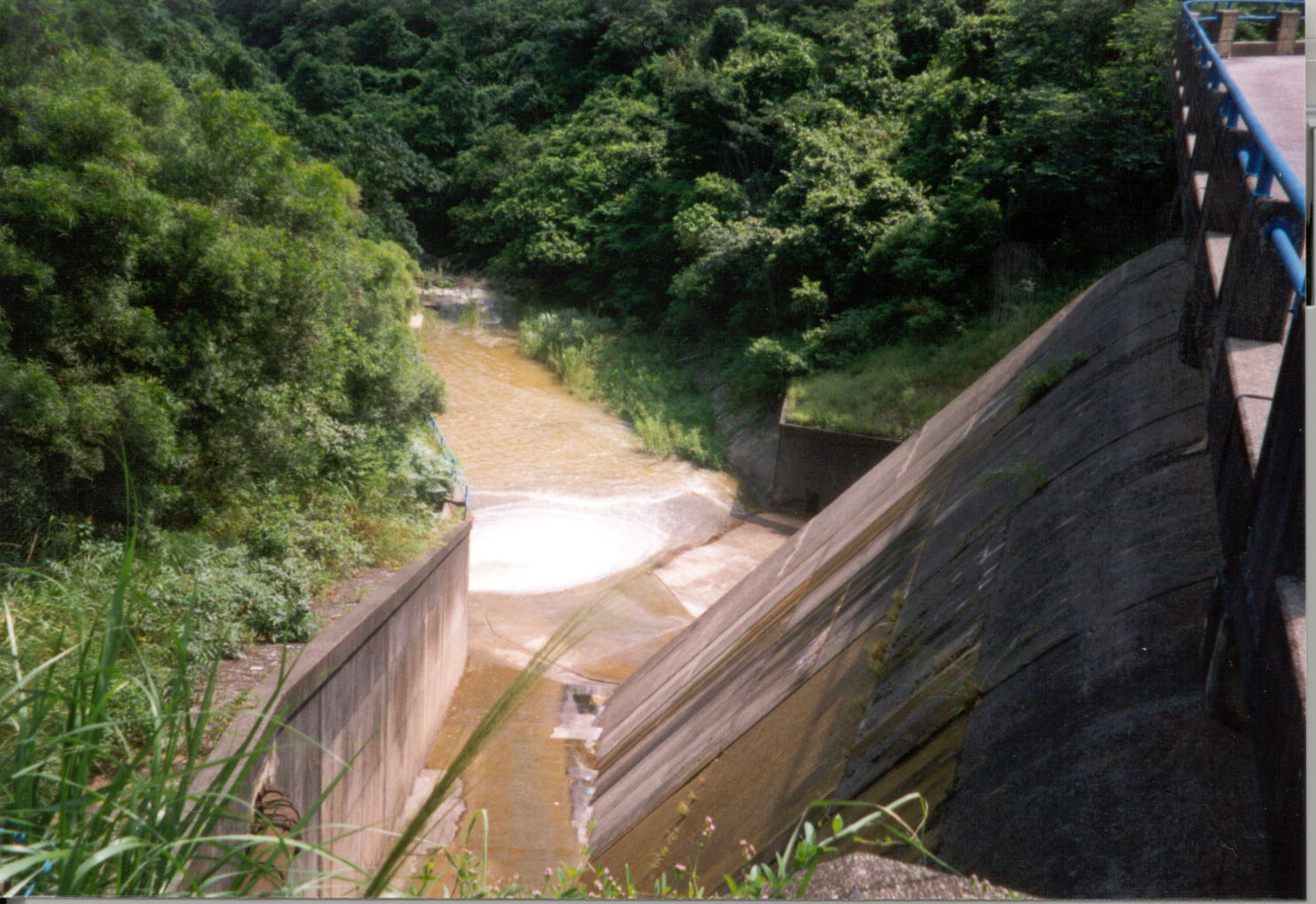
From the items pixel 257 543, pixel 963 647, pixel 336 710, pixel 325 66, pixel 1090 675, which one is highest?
pixel 325 66

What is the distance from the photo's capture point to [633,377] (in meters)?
16.9

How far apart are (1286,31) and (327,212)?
6035mm

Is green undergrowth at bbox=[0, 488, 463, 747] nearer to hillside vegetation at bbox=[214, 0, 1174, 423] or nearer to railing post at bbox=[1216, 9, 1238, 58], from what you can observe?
hillside vegetation at bbox=[214, 0, 1174, 423]

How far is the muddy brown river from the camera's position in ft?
20.5

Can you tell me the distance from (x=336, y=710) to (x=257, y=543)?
1.20m

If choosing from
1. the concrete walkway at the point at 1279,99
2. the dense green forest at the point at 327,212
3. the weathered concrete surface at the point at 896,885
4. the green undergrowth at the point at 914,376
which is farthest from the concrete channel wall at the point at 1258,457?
the green undergrowth at the point at 914,376

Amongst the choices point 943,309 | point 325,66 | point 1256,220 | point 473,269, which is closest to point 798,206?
point 943,309

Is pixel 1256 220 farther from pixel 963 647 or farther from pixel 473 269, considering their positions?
pixel 473 269

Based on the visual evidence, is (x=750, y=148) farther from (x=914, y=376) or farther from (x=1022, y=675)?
(x=1022, y=675)

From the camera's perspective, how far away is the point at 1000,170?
1302 cm

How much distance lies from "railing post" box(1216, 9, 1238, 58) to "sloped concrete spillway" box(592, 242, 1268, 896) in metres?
1.14

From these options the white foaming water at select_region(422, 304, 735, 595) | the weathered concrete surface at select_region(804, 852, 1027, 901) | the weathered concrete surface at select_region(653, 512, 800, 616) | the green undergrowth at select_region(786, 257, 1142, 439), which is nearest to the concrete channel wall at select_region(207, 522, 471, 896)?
the weathered concrete surface at select_region(804, 852, 1027, 901)

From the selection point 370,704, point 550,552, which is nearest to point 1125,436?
point 370,704

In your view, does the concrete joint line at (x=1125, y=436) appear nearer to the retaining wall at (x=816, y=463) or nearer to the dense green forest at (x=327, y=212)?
the dense green forest at (x=327, y=212)
